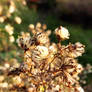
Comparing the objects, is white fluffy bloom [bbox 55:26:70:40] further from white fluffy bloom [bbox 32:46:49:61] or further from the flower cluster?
white fluffy bloom [bbox 32:46:49:61]

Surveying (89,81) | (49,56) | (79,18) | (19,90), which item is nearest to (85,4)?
(79,18)

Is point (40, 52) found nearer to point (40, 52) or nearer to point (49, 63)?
point (40, 52)

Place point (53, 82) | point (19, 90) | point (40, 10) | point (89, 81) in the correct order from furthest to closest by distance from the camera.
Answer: point (40, 10), point (89, 81), point (19, 90), point (53, 82)

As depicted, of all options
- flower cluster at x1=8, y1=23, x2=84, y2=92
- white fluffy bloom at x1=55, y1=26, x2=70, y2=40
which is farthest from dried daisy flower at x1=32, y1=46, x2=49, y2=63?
white fluffy bloom at x1=55, y1=26, x2=70, y2=40

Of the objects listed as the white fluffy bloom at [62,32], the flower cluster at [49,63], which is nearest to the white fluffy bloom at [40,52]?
the flower cluster at [49,63]

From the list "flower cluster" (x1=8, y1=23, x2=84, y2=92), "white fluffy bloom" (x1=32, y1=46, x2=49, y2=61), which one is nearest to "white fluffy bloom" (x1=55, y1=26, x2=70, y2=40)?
"flower cluster" (x1=8, y1=23, x2=84, y2=92)

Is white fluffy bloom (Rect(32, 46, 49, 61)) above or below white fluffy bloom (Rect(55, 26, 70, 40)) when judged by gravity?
below

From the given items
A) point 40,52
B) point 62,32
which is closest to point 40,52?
point 40,52

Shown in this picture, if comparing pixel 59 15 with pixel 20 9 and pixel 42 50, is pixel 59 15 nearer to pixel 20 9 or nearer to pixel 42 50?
pixel 20 9

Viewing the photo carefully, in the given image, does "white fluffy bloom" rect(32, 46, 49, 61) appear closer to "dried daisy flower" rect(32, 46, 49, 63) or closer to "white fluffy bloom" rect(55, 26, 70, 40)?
"dried daisy flower" rect(32, 46, 49, 63)
